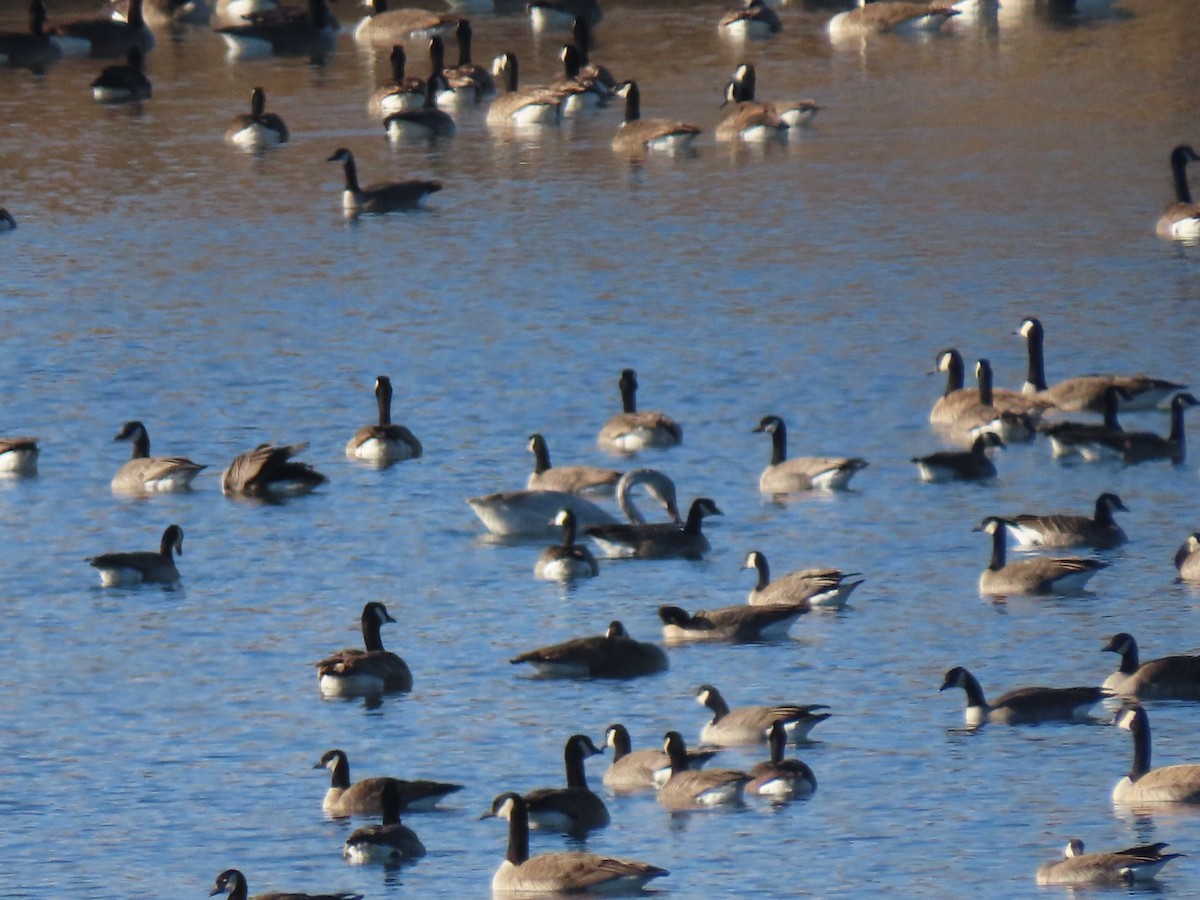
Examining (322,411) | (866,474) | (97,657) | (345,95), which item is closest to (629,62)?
(345,95)

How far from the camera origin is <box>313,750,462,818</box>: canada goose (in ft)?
52.7

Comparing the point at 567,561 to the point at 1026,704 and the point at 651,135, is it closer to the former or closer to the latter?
the point at 1026,704

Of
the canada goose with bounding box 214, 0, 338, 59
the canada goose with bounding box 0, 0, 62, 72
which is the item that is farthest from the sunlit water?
the canada goose with bounding box 214, 0, 338, 59

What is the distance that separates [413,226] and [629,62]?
52.5 feet

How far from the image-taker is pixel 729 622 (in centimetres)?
1966

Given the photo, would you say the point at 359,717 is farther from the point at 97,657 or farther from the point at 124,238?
the point at 124,238

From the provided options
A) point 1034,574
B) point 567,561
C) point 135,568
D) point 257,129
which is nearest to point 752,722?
point 1034,574

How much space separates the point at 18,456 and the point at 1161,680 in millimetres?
12112

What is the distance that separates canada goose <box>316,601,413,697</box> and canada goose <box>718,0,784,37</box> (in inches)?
1523

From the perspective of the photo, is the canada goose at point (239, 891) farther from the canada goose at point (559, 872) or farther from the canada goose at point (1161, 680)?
the canada goose at point (1161, 680)

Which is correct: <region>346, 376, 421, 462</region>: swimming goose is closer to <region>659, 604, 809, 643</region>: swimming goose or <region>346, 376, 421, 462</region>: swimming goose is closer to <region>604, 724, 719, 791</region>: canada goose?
<region>659, 604, 809, 643</region>: swimming goose

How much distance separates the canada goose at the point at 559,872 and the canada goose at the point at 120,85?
1460 inches

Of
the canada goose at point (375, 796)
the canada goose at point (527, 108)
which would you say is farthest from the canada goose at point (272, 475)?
the canada goose at point (527, 108)

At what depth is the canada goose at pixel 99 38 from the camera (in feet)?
189
